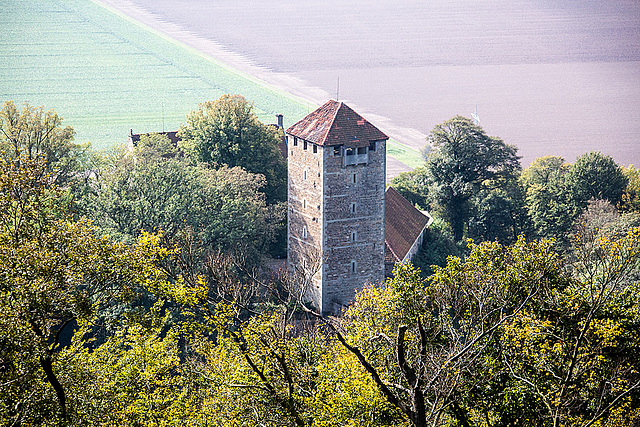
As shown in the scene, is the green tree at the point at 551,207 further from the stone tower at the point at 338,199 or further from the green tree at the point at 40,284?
the green tree at the point at 40,284

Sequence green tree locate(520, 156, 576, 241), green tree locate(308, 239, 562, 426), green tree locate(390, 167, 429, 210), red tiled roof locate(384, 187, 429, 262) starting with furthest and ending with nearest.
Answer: green tree locate(390, 167, 429, 210)
green tree locate(520, 156, 576, 241)
red tiled roof locate(384, 187, 429, 262)
green tree locate(308, 239, 562, 426)

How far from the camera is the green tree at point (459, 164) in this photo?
60156 millimetres

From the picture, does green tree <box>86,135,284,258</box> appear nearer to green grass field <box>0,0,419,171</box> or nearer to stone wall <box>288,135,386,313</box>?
stone wall <box>288,135,386,313</box>

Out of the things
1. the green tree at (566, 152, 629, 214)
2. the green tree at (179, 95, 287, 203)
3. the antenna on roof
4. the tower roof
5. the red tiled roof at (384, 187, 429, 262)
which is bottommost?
the red tiled roof at (384, 187, 429, 262)

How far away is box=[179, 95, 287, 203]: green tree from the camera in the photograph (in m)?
53.1

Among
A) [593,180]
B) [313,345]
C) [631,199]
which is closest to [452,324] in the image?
[313,345]

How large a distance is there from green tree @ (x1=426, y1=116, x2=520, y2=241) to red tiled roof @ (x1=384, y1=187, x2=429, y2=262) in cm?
323

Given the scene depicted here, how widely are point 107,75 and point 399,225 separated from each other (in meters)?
87.8

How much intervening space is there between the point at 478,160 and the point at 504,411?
1666 inches

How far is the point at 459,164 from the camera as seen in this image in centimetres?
6025

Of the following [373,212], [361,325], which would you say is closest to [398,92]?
[373,212]

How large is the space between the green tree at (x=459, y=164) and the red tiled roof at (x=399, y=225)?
3225 millimetres

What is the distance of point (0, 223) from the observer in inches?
794

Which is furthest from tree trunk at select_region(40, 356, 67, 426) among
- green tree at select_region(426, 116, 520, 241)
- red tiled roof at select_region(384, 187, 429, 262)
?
green tree at select_region(426, 116, 520, 241)
